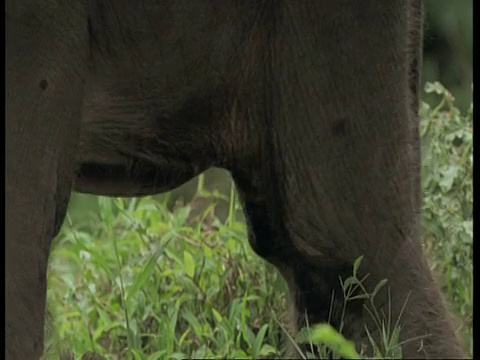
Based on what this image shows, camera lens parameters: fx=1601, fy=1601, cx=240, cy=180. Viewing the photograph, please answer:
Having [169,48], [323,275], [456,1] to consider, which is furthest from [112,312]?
[456,1]

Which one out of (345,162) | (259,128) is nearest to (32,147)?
(259,128)

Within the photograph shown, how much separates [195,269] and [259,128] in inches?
33.4

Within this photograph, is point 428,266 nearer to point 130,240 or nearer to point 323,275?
point 323,275

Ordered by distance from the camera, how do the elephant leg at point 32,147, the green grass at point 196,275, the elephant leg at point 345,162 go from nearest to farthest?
the elephant leg at point 32,147, the elephant leg at point 345,162, the green grass at point 196,275

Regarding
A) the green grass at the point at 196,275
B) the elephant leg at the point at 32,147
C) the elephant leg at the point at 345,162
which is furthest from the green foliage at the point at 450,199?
the elephant leg at the point at 32,147

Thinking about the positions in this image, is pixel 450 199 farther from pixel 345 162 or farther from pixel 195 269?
pixel 345 162

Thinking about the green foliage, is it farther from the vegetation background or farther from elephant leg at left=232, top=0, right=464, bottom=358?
elephant leg at left=232, top=0, right=464, bottom=358

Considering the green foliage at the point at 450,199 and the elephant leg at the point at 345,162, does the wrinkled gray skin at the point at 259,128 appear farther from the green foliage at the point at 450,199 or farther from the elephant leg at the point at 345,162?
the green foliage at the point at 450,199

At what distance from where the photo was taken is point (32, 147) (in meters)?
2.87

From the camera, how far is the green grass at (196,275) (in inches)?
149

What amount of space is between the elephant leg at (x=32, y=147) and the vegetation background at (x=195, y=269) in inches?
22.4

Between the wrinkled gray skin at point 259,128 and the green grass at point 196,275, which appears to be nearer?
the wrinkled gray skin at point 259,128

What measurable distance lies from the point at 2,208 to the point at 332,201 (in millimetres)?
772

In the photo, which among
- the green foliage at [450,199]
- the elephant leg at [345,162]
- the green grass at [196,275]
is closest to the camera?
the elephant leg at [345,162]
